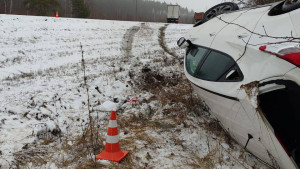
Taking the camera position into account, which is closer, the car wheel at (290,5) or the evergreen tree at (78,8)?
the car wheel at (290,5)

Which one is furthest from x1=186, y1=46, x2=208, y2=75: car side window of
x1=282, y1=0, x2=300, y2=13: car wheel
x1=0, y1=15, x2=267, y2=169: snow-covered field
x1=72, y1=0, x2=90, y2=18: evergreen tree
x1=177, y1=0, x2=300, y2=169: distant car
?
x1=72, y1=0, x2=90, y2=18: evergreen tree

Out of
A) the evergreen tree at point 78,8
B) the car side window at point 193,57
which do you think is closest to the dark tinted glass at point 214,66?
the car side window at point 193,57

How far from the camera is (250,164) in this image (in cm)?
342

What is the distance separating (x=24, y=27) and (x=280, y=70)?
1596 centimetres

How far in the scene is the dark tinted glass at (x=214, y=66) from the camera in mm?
3127

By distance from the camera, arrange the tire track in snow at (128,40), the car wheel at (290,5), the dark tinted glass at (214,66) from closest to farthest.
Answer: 1. the car wheel at (290,5)
2. the dark tinted glass at (214,66)
3. the tire track in snow at (128,40)

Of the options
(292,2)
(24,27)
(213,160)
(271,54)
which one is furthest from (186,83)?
(24,27)

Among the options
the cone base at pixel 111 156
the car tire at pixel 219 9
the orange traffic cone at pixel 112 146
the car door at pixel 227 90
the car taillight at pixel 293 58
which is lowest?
A: the cone base at pixel 111 156

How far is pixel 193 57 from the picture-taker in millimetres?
4301

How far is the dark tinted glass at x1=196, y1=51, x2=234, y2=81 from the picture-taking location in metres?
3.13

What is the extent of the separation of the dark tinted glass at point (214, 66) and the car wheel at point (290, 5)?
2.80ft

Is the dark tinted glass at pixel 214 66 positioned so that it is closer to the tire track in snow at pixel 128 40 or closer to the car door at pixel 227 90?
the car door at pixel 227 90

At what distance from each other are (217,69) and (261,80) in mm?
874

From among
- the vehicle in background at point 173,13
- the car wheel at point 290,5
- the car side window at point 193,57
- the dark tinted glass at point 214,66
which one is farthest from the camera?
the vehicle in background at point 173,13
